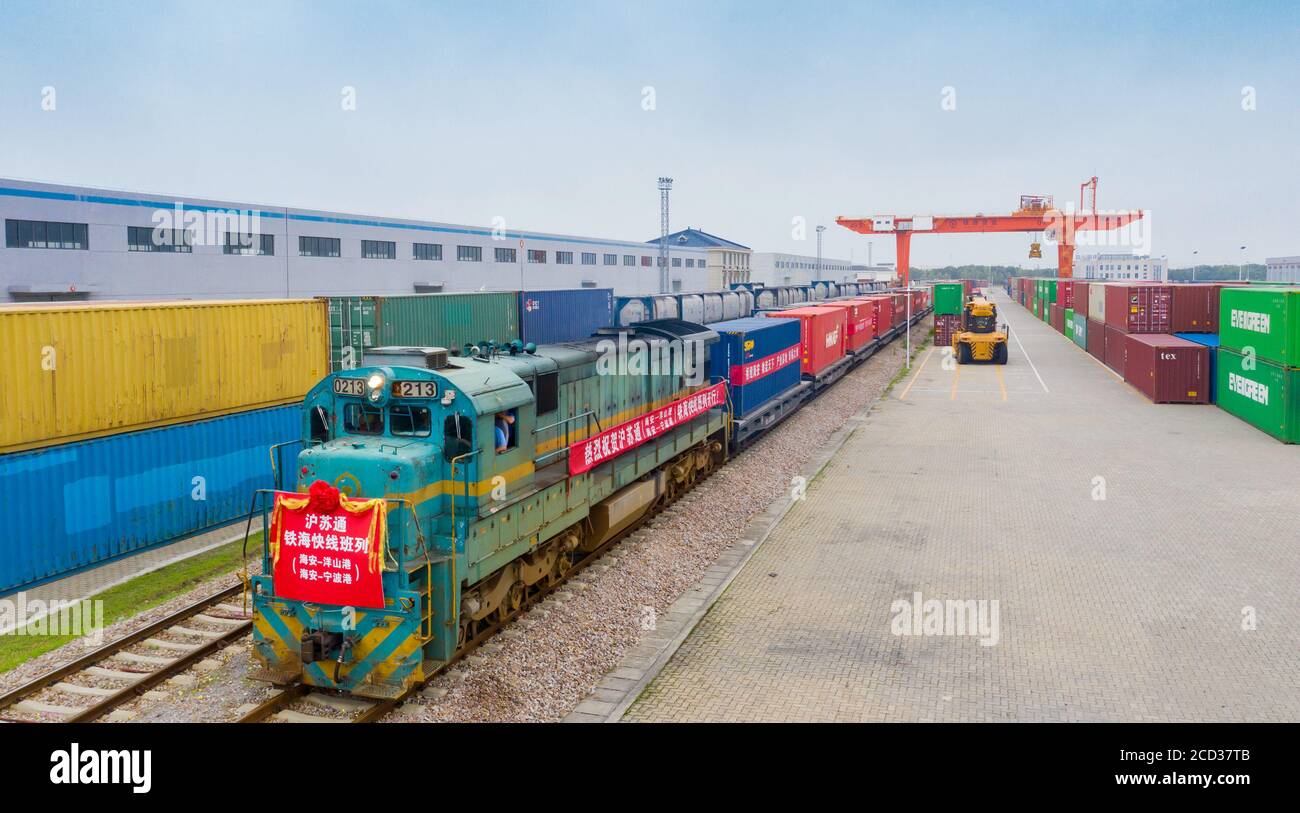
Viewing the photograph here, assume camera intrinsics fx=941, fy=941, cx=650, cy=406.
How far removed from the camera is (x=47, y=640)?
12141 millimetres

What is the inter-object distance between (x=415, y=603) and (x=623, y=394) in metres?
6.98

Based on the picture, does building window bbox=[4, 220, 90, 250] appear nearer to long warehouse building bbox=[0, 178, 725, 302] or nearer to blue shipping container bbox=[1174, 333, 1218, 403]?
long warehouse building bbox=[0, 178, 725, 302]

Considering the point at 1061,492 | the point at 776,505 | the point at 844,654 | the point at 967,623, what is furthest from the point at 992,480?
the point at 844,654

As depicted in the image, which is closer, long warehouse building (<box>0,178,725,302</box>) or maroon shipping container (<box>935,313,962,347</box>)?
long warehouse building (<box>0,178,725,302</box>)

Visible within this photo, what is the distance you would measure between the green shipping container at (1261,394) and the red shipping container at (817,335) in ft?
43.3

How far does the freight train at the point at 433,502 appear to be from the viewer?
991cm

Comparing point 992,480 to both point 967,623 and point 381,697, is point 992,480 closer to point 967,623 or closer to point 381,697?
point 967,623

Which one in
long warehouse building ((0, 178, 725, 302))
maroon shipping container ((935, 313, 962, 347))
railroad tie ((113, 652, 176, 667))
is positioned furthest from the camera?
maroon shipping container ((935, 313, 962, 347))

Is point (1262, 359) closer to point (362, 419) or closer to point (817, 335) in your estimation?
point (817, 335)

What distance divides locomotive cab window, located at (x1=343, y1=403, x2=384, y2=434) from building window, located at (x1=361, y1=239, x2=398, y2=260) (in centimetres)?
3103

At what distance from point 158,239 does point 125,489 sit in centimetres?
1683

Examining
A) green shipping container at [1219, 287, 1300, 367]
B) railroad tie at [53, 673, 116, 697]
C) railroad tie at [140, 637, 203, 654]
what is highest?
green shipping container at [1219, 287, 1300, 367]

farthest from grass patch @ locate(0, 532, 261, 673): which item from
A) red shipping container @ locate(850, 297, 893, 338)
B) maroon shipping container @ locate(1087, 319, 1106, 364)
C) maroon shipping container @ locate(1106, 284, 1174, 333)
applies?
maroon shipping container @ locate(1087, 319, 1106, 364)

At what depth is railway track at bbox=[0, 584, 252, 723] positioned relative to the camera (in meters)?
10.0
